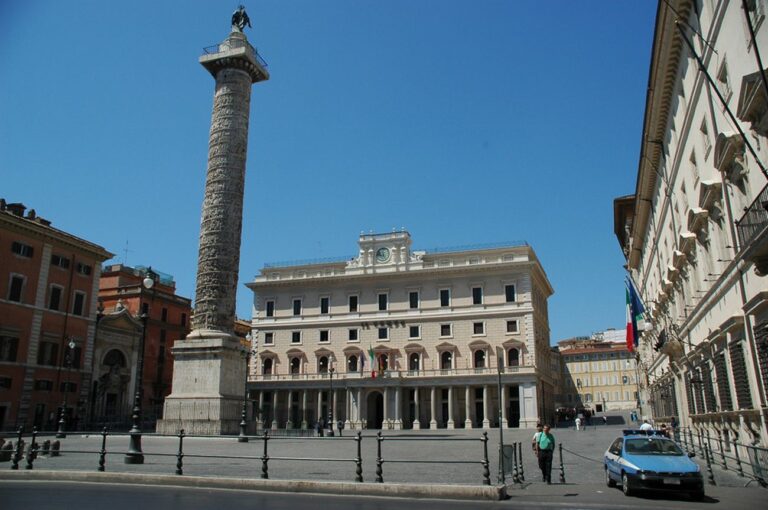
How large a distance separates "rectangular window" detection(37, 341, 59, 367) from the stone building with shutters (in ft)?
114

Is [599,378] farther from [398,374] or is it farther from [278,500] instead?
[278,500]

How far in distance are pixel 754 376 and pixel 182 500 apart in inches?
465

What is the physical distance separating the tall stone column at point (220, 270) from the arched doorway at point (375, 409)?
86.3 feet

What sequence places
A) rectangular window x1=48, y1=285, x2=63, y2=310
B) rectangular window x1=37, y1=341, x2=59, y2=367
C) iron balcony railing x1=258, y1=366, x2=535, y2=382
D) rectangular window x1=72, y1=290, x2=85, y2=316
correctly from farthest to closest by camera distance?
iron balcony railing x1=258, y1=366, x2=535, y2=382 → rectangular window x1=72, y1=290, x2=85, y2=316 → rectangular window x1=48, y1=285, x2=63, y2=310 → rectangular window x1=37, y1=341, x2=59, y2=367

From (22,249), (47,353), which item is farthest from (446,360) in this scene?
(22,249)

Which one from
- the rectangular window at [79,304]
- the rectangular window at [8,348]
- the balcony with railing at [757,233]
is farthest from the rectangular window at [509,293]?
the balcony with railing at [757,233]

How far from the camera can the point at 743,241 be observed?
11.7 metres

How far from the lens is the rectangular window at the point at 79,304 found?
40.6 m

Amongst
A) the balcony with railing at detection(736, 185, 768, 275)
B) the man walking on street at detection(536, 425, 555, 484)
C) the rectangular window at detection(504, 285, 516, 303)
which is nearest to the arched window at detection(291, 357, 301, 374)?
the rectangular window at detection(504, 285, 516, 303)

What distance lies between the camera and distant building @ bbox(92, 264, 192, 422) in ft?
144

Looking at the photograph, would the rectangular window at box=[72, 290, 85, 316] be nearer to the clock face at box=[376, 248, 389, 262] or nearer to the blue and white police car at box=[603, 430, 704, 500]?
the clock face at box=[376, 248, 389, 262]

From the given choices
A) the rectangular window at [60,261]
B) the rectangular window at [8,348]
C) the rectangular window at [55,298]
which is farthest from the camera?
the rectangular window at [60,261]

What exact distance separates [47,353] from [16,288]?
4.49 m

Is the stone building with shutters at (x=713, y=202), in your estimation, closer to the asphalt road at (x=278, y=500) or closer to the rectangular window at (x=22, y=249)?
the asphalt road at (x=278, y=500)
